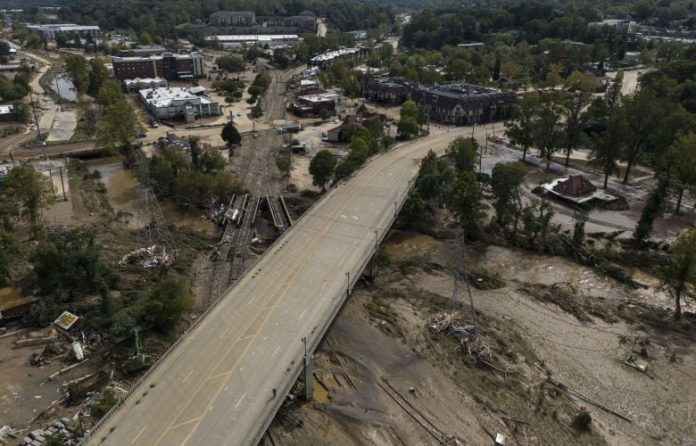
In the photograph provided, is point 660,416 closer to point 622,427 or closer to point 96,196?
point 622,427

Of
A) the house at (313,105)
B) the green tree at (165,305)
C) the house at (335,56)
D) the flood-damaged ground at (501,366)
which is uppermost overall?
the house at (335,56)

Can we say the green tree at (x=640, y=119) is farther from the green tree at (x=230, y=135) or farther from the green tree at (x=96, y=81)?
the green tree at (x=96, y=81)

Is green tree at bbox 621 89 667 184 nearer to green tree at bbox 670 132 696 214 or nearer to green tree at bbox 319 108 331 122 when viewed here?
green tree at bbox 670 132 696 214

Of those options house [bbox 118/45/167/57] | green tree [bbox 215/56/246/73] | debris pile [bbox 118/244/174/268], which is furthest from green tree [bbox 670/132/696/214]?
house [bbox 118/45/167/57]

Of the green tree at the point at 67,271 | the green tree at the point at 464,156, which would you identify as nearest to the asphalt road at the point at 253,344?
the green tree at the point at 67,271

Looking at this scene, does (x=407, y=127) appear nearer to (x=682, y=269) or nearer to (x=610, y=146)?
(x=610, y=146)

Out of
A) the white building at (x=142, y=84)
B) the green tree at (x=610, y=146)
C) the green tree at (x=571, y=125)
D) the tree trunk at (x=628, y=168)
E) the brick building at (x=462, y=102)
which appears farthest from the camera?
the white building at (x=142, y=84)
